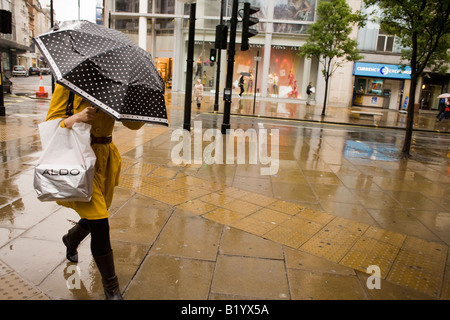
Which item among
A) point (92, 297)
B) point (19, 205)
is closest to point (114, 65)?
point (92, 297)

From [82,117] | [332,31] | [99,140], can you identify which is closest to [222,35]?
[99,140]

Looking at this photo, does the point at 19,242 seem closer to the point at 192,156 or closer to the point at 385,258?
the point at 385,258

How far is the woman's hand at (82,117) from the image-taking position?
2.51m

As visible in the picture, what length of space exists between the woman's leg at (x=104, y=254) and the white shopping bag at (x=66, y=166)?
304mm

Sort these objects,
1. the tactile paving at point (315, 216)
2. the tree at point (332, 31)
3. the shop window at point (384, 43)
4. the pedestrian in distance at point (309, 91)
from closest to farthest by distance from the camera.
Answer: the tactile paving at point (315, 216)
the tree at point (332, 31)
the pedestrian in distance at point (309, 91)
the shop window at point (384, 43)

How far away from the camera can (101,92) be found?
239 centimetres

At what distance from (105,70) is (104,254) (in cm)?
136

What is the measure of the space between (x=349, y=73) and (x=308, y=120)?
15.6 meters

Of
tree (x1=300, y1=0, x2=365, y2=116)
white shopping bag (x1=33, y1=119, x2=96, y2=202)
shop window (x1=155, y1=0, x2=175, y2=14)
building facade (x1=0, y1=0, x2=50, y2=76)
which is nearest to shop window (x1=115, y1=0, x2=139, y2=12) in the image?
shop window (x1=155, y1=0, x2=175, y2=14)

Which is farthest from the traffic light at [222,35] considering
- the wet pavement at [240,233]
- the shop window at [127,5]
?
the shop window at [127,5]

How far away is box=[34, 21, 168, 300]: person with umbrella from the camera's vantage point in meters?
2.37

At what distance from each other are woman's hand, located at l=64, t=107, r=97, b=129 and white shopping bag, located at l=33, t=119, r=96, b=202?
0.03 meters

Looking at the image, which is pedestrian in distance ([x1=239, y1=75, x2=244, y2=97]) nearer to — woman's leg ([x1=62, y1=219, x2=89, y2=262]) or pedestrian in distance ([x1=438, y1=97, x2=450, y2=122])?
pedestrian in distance ([x1=438, y1=97, x2=450, y2=122])

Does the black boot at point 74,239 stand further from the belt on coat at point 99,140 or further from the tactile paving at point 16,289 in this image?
the belt on coat at point 99,140
